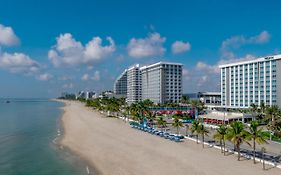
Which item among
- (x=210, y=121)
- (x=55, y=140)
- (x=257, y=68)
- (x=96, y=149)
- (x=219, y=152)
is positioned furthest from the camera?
(x=257, y=68)

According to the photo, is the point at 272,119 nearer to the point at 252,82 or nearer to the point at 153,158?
the point at 153,158

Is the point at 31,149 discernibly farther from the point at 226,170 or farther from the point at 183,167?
the point at 226,170

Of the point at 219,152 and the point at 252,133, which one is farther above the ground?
the point at 252,133

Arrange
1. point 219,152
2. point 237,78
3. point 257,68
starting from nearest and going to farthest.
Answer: point 219,152, point 257,68, point 237,78

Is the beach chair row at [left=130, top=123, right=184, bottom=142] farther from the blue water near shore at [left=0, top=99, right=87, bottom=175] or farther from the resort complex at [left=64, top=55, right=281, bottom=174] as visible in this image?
the blue water near shore at [left=0, top=99, right=87, bottom=175]

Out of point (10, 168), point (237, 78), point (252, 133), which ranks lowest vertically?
point (10, 168)

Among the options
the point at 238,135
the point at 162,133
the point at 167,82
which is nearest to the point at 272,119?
the point at 162,133

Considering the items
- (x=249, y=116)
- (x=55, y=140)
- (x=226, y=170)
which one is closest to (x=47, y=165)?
(x=55, y=140)

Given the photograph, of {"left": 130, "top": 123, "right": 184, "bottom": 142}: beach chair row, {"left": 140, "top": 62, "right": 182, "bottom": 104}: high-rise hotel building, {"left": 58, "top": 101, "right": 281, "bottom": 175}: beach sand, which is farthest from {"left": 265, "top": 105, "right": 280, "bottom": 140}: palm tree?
{"left": 140, "top": 62, "right": 182, "bottom": 104}: high-rise hotel building
